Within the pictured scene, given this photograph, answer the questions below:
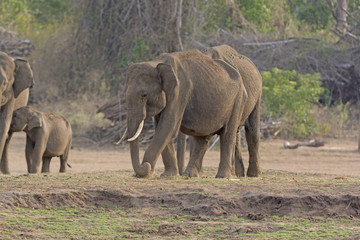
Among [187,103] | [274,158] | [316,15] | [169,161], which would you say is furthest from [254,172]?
[316,15]

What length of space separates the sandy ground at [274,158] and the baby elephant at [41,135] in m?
1.18

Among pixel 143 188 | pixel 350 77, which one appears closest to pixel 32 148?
pixel 143 188

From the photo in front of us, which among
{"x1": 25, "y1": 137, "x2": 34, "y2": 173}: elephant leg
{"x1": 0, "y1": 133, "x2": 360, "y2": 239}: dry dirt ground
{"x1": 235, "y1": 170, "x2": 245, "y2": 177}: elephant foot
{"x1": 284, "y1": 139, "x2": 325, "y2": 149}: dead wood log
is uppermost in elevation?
{"x1": 0, "y1": 133, "x2": 360, "y2": 239}: dry dirt ground

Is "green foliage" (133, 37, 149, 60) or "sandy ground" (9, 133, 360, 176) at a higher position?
"green foliage" (133, 37, 149, 60)

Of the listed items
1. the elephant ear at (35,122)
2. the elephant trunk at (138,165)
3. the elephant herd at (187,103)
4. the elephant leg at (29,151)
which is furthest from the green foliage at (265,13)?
the elephant trunk at (138,165)

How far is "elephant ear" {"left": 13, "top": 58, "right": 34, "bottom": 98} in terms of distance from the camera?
11523mm

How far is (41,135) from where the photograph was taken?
1233 centimetres

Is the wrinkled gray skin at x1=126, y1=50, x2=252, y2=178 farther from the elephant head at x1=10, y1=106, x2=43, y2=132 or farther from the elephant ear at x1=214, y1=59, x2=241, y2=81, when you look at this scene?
the elephant head at x1=10, y1=106, x2=43, y2=132

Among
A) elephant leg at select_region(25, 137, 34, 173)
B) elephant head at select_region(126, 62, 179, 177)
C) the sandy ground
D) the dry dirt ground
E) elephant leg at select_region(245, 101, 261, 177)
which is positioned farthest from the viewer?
A: the sandy ground

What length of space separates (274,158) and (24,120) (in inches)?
262

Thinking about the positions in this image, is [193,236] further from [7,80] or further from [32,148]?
[32,148]

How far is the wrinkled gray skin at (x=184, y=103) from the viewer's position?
9.26 metres

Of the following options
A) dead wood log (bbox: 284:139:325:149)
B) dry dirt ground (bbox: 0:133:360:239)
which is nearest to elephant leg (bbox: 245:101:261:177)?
dry dirt ground (bbox: 0:133:360:239)

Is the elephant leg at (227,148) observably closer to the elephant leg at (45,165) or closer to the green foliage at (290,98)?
the elephant leg at (45,165)
